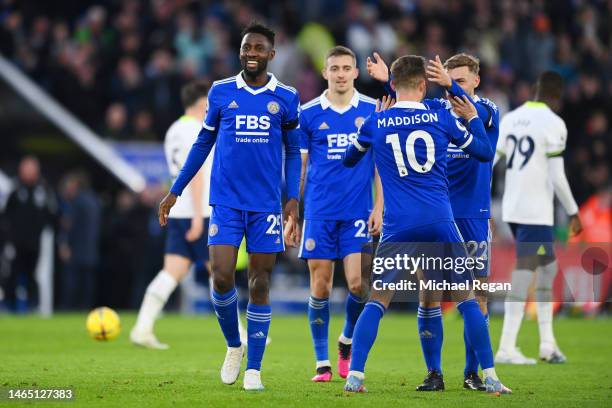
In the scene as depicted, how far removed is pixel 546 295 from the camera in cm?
1246

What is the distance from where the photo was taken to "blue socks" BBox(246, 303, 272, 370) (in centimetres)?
881

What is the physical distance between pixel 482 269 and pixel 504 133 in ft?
9.46

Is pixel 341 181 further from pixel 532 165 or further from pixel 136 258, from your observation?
pixel 136 258

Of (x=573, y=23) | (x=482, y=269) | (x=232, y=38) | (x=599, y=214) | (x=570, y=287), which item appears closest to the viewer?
(x=482, y=269)

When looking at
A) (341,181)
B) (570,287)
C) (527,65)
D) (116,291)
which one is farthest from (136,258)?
(341,181)

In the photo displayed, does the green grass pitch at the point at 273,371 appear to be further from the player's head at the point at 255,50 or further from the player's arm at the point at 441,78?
the player's head at the point at 255,50

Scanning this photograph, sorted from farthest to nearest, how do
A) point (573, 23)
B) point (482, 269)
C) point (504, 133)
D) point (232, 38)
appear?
point (573, 23) < point (232, 38) < point (504, 133) < point (482, 269)

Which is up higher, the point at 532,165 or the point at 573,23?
the point at 573,23

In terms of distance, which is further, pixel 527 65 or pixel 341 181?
pixel 527 65

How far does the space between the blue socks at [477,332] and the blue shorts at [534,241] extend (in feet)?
12.5

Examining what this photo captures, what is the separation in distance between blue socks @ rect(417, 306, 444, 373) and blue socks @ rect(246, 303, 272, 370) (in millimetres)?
1161

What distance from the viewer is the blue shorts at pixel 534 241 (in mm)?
12148

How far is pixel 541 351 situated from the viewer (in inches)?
478

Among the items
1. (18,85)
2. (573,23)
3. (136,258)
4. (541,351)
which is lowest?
(541,351)
